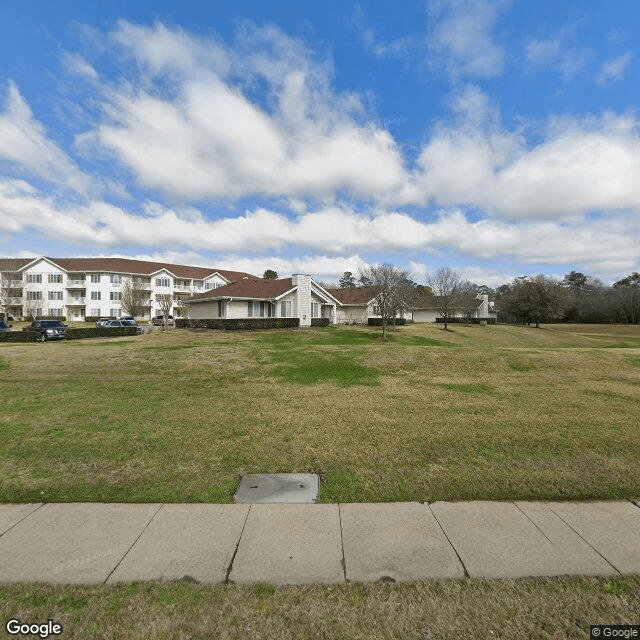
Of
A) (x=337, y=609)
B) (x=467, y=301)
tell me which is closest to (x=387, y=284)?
(x=467, y=301)

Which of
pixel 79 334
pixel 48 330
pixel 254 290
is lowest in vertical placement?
pixel 79 334

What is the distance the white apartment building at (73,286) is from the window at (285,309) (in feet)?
107

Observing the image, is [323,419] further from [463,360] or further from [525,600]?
[463,360]

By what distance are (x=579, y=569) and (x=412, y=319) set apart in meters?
59.8

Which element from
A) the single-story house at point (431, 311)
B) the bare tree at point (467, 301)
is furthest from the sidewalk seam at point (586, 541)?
the single-story house at point (431, 311)

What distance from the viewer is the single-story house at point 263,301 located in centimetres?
3145

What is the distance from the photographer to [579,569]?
10.1 feet

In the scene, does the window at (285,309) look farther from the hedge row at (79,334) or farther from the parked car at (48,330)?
the parked car at (48,330)

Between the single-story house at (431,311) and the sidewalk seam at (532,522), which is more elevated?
the single-story house at (431,311)

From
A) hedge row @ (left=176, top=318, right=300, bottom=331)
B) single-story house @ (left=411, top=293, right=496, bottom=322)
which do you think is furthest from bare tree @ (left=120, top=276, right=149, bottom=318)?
single-story house @ (left=411, top=293, right=496, bottom=322)

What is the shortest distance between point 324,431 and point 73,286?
63.7 metres

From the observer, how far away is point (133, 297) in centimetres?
5141

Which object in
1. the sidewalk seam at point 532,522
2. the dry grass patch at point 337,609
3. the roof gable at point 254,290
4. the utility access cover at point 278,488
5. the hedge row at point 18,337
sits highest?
the roof gable at point 254,290

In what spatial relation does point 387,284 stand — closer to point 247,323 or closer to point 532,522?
point 247,323
